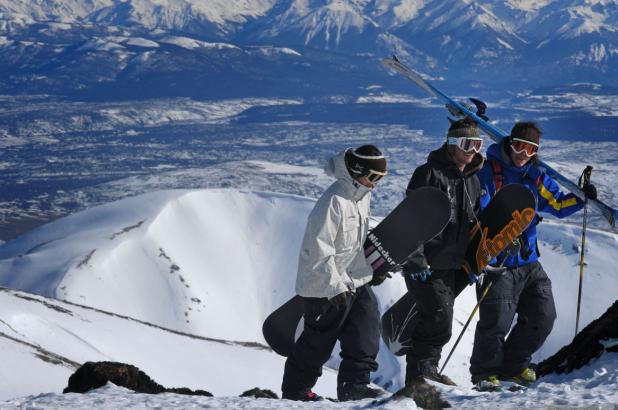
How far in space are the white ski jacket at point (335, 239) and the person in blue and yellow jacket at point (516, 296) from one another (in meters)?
1.77

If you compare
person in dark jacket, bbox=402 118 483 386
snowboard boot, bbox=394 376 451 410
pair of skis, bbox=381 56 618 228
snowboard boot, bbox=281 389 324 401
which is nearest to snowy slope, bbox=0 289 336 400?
pair of skis, bbox=381 56 618 228

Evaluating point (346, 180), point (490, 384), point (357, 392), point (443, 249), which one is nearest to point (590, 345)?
point (490, 384)

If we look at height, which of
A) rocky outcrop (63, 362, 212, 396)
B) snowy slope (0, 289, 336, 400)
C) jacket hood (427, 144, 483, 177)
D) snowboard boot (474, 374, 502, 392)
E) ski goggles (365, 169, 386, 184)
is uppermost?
jacket hood (427, 144, 483, 177)

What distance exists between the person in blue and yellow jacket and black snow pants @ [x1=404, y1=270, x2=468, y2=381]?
61cm

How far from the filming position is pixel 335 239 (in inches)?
336

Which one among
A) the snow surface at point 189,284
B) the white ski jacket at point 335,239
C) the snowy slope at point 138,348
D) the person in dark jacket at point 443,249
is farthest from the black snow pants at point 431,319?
the snow surface at point 189,284

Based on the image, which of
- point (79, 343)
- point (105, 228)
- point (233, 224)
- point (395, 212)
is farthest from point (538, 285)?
point (233, 224)

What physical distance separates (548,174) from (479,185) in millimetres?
1127

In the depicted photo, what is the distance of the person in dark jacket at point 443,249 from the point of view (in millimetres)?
9086

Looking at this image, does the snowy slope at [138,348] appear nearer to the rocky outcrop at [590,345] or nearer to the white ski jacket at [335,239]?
the white ski jacket at [335,239]

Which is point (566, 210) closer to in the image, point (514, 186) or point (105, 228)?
point (514, 186)

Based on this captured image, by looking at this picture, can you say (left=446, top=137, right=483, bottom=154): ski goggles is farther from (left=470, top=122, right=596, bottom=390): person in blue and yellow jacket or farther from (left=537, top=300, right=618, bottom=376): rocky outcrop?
(left=537, top=300, right=618, bottom=376): rocky outcrop

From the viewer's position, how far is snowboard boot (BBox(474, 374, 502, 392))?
8.52m

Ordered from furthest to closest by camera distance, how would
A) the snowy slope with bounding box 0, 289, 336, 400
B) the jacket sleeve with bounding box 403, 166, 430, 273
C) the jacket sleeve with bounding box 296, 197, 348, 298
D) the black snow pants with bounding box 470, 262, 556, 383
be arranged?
the snowy slope with bounding box 0, 289, 336, 400 → the black snow pants with bounding box 470, 262, 556, 383 → the jacket sleeve with bounding box 403, 166, 430, 273 → the jacket sleeve with bounding box 296, 197, 348, 298
